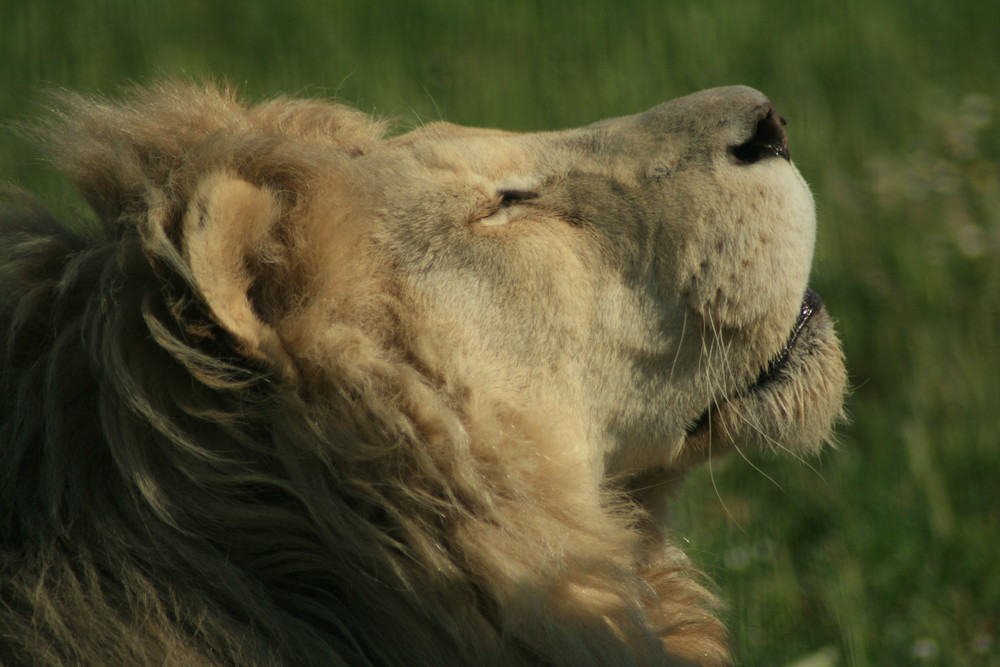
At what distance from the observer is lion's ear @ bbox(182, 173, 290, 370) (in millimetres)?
2004

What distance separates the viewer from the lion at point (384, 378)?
2.07m

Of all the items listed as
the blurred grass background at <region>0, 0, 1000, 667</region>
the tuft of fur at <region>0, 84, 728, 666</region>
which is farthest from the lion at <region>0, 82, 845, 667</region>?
the blurred grass background at <region>0, 0, 1000, 667</region>

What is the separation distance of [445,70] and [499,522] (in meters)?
4.72

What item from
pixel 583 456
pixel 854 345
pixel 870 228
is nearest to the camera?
pixel 583 456

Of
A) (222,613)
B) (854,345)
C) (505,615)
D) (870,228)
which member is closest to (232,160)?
(222,613)

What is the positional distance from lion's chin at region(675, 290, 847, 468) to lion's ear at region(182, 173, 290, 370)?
934 millimetres

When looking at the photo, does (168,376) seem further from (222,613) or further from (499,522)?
(499,522)

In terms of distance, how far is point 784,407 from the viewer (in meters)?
2.53

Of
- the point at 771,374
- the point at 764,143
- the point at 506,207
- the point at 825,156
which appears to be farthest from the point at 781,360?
the point at 825,156

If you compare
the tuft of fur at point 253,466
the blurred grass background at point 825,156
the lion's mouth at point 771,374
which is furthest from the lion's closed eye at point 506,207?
the blurred grass background at point 825,156

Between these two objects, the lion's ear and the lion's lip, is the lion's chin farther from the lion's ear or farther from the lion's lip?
the lion's ear

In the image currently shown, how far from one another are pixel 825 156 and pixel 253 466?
4199mm

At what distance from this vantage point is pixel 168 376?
2.13 m

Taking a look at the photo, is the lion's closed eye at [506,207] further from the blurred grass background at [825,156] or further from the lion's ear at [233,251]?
the blurred grass background at [825,156]
